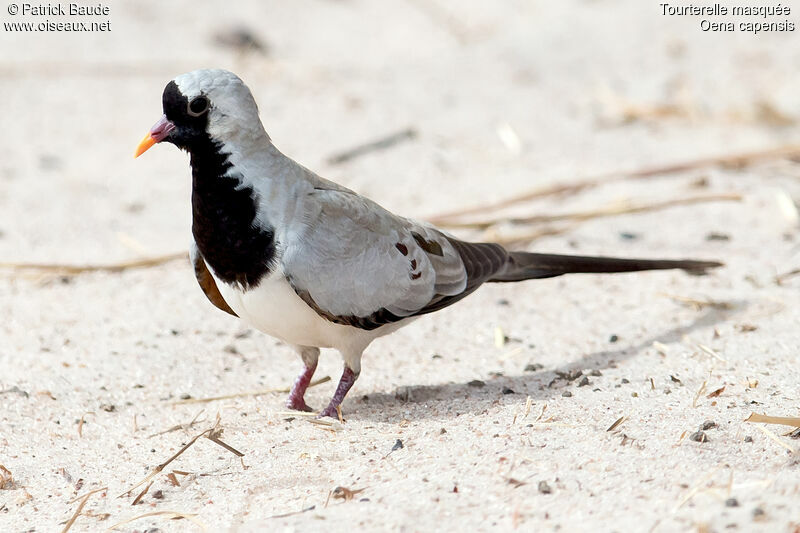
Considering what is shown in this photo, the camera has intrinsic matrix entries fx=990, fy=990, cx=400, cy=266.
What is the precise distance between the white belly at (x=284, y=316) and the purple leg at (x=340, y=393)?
0.10m

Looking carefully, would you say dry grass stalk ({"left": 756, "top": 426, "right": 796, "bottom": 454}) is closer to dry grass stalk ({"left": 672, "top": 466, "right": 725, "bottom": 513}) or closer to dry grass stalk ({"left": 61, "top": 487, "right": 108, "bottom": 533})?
dry grass stalk ({"left": 672, "top": 466, "right": 725, "bottom": 513})

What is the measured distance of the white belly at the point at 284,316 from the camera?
321 cm

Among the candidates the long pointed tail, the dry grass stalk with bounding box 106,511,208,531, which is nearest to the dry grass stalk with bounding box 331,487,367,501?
the dry grass stalk with bounding box 106,511,208,531

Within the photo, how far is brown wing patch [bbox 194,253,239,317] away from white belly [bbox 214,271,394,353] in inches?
5.8

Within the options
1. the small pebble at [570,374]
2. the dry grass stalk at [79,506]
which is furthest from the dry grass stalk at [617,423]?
the dry grass stalk at [79,506]

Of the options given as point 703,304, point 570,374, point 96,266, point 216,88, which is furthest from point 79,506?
point 703,304

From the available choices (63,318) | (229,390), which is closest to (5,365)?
(63,318)

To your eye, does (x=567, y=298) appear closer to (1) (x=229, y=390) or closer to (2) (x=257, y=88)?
(1) (x=229, y=390)

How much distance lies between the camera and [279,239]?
10.5 ft

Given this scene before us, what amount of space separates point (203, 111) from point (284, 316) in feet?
2.33

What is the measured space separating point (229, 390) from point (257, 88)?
155 inches

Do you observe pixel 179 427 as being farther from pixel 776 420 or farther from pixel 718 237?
pixel 718 237

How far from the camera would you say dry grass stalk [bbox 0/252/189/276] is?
4812 millimetres

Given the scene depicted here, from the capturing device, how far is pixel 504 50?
27.1 feet
